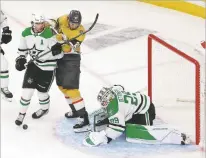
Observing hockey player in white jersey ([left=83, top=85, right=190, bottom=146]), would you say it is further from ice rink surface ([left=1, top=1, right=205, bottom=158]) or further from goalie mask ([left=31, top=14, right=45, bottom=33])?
goalie mask ([left=31, top=14, right=45, bottom=33])

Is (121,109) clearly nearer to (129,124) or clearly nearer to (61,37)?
(129,124)

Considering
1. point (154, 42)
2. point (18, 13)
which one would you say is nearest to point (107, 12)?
point (18, 13)

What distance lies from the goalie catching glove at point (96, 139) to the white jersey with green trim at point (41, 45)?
52cm

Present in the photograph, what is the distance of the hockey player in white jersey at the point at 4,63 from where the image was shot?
4598 millimetres

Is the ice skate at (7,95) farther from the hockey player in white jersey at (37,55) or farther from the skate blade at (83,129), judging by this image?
the skate blade at (83,129)

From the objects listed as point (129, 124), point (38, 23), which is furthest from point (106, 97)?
point (38, 23)

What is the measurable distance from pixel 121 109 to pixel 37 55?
66 centimetres

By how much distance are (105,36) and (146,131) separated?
2.37 m

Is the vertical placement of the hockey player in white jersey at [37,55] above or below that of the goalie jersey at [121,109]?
above

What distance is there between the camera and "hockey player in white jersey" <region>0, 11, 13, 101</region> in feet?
15.1

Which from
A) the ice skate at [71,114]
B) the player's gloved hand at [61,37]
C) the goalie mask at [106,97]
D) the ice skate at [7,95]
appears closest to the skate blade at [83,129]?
the ice skate at [71,114]

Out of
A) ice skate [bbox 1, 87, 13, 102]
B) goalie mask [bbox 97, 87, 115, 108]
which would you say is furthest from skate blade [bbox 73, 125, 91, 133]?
ice skate [bbox 1, 87, 13, 102]

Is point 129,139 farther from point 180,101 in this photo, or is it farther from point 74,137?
point 180,101

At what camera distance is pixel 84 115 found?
4.11 meters
